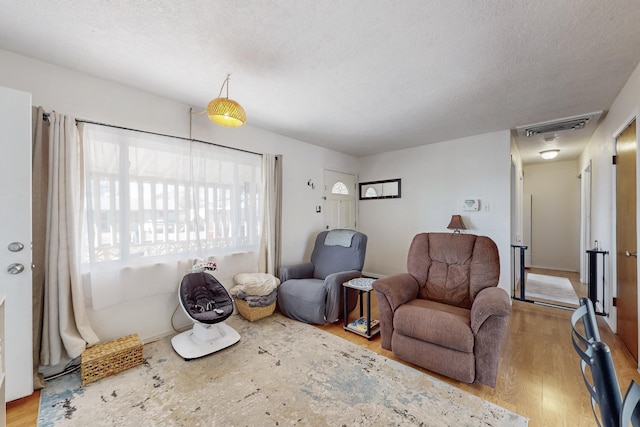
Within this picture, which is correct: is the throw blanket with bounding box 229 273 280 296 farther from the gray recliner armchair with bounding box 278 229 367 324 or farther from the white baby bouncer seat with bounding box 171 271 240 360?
the white baby bouncer seat with bounding box 171 271 240 360

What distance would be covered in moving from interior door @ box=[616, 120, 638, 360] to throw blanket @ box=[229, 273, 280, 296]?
10.7 feet

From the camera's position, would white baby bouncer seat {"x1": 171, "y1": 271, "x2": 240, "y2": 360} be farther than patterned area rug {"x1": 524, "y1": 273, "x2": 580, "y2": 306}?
No

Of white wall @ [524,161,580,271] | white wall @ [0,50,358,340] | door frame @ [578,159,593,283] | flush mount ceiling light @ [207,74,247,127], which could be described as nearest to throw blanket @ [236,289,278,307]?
white wall @ [0,50,358,340]

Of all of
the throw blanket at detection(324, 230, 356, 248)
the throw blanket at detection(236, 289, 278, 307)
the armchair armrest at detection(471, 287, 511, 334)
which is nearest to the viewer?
the armchair armrest at detection(471, 287, 511, 334)

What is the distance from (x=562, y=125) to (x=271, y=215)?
3786mm

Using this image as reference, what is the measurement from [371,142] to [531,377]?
332 centimetres

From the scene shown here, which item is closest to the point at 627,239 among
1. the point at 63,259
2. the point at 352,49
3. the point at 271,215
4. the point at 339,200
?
the point at 352,49

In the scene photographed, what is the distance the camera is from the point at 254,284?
3.00m

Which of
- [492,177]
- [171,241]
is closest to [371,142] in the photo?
[492,177]

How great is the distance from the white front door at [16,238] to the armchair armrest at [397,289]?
248 cm

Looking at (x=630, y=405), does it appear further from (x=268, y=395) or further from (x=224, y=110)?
(x=224, y=110)

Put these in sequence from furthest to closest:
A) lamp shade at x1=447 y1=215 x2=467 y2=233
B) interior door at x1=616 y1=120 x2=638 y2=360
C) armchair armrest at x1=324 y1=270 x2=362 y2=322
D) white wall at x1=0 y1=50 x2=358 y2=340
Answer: lamp shade at x1=447 y1=215 x2=467 y2=233 → armchair armrest at x1=324 y1=270 x2=362 y2=322 → interior door at x1=616 y1=120 x2=638 y2=360 → white wall at x1=0 y1=50 x2=358 y2=340

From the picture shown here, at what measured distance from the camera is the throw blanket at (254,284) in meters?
2.98

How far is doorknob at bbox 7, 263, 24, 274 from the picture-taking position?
1.70 meters
